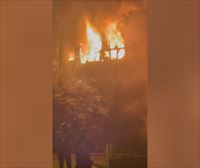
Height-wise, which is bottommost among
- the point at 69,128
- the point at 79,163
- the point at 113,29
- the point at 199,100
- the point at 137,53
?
the point at 79,163

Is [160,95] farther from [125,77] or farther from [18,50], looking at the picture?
[18,50]

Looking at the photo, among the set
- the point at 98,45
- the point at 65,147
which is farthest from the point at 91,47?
the point at 65,147

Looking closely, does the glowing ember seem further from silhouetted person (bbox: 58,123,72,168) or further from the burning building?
silhouetted person (bbox: 58,123,72,168)

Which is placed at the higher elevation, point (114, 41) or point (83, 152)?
point (114, 41)

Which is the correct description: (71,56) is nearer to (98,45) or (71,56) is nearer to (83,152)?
(98,45)

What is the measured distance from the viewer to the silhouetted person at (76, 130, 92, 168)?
1.61 metres

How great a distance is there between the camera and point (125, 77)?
160 centimetres

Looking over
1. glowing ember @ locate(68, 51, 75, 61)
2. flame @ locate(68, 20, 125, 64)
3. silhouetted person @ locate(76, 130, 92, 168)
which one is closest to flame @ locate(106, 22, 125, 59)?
flame @ locate(68, 20, 125, 64)

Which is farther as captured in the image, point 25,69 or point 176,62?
point 25,69

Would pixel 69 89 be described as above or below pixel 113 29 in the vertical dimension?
below

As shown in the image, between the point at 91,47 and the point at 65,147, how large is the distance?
515mm

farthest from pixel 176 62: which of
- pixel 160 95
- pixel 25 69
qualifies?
pixel 25 69

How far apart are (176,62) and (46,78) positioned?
2.13 ft

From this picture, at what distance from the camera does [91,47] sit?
5.42ft
